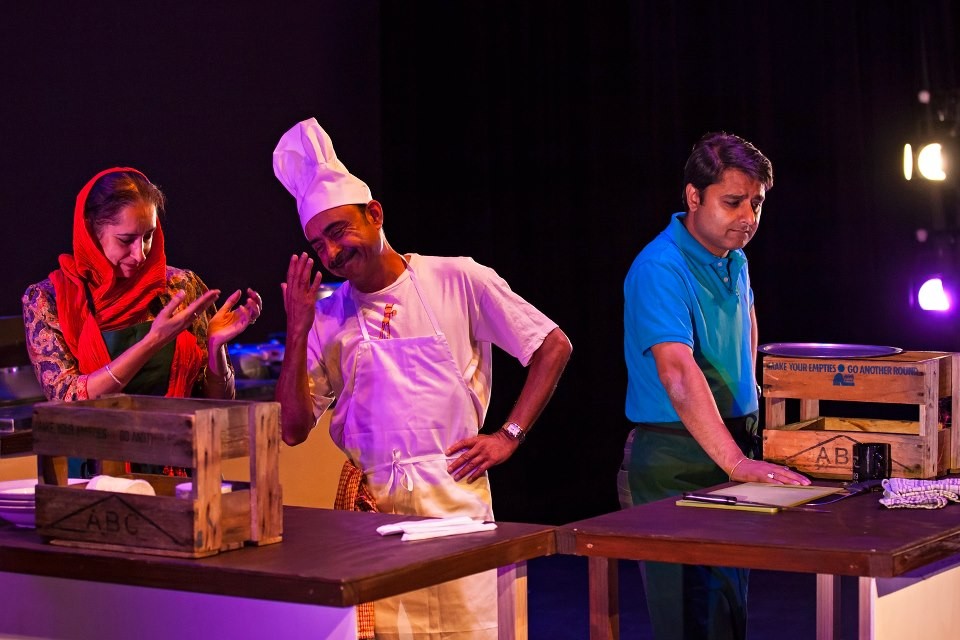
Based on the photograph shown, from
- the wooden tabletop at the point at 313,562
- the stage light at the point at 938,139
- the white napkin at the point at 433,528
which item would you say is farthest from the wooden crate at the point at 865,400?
the stage light at the point at 938,139

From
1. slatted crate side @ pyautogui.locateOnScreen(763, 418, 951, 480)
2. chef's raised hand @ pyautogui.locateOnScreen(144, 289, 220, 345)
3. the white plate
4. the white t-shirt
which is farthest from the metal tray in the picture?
the white plate

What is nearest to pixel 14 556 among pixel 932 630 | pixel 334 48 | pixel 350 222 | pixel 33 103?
pixel 350 222

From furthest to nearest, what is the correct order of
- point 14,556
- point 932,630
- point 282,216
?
point 282,216 < point 932,630 < point 14,556

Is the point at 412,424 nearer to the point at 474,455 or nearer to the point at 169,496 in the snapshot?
the point at 474,455

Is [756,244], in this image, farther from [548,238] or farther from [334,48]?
[334,48]

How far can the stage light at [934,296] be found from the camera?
5.68m

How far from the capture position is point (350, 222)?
119 inches

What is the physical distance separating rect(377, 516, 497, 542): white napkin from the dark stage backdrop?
3.32 metres

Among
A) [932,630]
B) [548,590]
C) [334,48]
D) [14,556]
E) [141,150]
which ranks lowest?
[548,590]

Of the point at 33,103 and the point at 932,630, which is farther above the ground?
the point at 33,103

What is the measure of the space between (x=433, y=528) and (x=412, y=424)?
633 mm

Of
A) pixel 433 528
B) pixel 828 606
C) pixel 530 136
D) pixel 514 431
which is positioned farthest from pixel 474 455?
pixel 530 136

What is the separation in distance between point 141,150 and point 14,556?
3.63m

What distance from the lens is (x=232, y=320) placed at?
307cm
